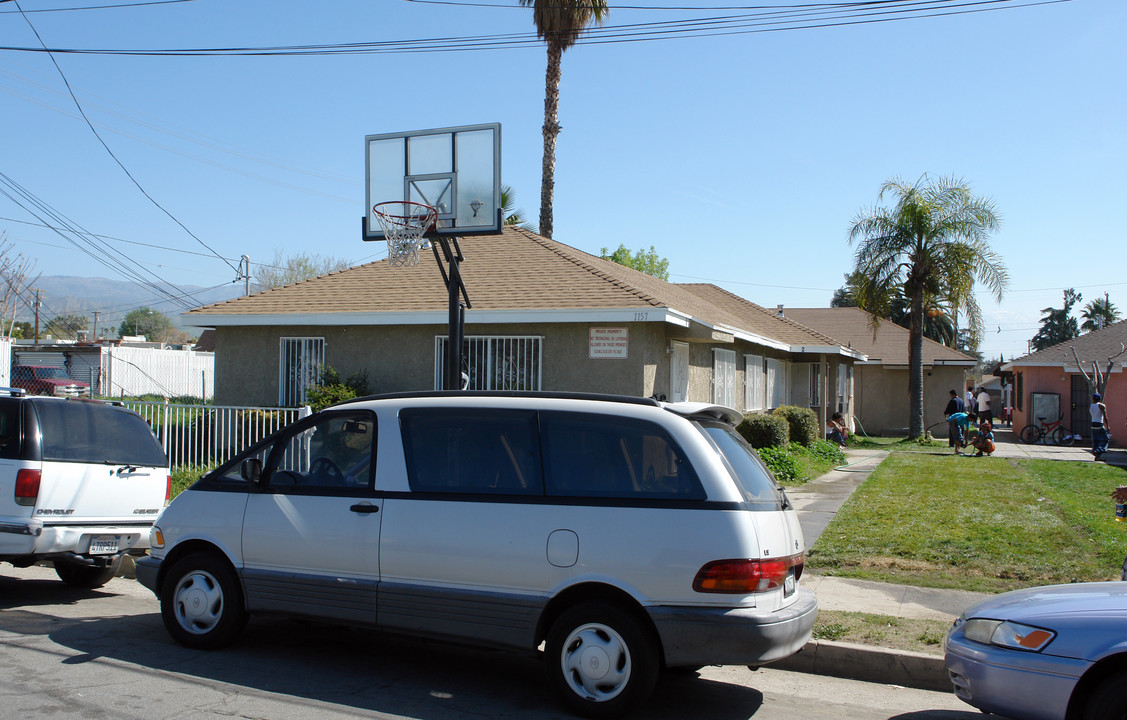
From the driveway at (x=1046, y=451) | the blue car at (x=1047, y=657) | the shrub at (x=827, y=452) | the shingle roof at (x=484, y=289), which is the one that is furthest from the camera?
the driveway at (x=1046, y=451)

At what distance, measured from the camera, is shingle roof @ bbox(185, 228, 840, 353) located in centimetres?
1491

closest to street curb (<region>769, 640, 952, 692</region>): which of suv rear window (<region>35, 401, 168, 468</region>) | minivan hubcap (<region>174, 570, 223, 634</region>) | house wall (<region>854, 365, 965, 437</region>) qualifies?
minivan hubcap (<region>174, 570, 223, 634</region>)

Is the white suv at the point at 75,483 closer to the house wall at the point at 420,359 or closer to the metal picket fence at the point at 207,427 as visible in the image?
the metal picket fence at the point at 207,427

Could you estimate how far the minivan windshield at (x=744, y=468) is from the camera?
5.20 metres

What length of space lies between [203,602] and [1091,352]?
1298 inches

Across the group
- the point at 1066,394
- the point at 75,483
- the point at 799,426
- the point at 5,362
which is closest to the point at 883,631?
the point at 75,483

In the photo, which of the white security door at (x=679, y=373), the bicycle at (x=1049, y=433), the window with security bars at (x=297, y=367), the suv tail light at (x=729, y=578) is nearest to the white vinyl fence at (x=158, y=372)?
the window with security bars at (x=297, y=367)

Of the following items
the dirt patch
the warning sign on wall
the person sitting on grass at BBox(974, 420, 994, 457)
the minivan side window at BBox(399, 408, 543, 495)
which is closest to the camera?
A: the minivan side window at BBox(399, 408, 543, 495)

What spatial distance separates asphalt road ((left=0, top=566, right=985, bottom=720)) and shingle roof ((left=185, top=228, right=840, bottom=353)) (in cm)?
835

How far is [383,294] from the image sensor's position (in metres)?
16.7

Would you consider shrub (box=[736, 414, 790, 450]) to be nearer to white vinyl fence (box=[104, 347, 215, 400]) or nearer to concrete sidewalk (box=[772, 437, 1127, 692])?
concrete sidewalk (box=[772, 437, 1127, 692])

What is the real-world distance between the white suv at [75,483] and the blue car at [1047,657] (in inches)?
263

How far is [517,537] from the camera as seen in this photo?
5.26 meters

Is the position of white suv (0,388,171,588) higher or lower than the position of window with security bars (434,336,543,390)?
lower
